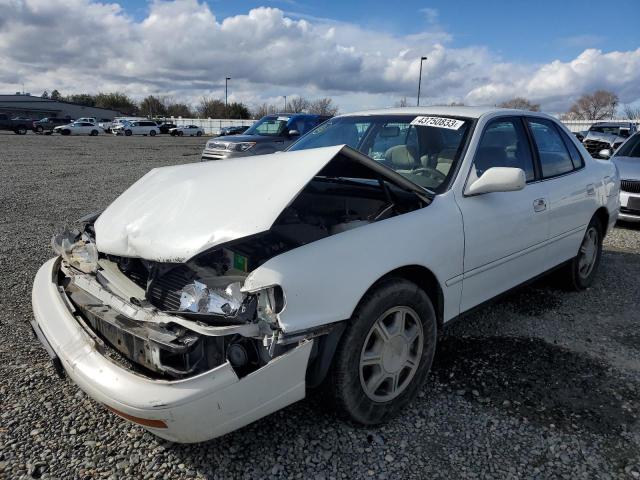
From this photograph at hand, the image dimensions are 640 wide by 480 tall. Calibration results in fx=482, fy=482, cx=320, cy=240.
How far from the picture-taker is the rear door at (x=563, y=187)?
12.0 feet

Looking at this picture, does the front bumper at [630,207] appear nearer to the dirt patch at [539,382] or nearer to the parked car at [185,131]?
the dirt patch at [539,382]

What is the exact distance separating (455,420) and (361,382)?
2.08 feet

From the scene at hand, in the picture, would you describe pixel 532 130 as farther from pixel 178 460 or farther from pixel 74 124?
pixel 74 124

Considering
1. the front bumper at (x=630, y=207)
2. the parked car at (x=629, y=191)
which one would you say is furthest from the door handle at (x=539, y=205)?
the front bumper at (x=630, y=207)

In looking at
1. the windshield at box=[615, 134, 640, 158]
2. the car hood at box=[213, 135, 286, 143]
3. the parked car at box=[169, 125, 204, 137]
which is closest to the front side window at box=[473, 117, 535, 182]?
the windshield at box=[615, 134, 640, 158]

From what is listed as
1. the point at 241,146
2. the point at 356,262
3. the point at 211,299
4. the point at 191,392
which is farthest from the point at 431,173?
the point at 241,146

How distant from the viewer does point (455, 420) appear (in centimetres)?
256

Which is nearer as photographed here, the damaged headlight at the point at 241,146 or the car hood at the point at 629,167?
the car hood at the point at 629,167

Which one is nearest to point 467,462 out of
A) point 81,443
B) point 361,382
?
point 361,382

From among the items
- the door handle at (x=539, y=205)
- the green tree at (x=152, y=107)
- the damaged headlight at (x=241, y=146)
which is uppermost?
the green tree at (x=152, y=107)

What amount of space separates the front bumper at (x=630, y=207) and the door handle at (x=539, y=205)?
455 cm

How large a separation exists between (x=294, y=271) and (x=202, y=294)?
403 millimetres

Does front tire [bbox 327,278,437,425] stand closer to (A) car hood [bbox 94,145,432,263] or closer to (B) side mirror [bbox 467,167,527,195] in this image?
(A) car hood [bbox 94,145,432,263]

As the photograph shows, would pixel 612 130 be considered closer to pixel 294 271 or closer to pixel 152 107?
pixel 294 271
